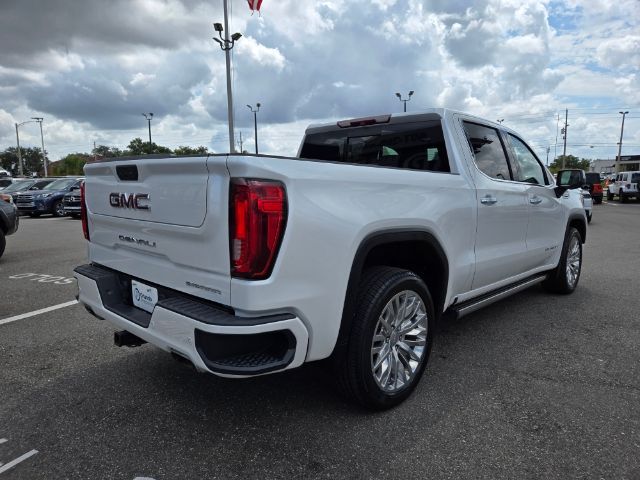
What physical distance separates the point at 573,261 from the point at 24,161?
130739mm

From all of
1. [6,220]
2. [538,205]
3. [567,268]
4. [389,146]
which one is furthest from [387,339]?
[6,220]

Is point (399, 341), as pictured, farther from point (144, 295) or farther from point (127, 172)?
point (127, 172)

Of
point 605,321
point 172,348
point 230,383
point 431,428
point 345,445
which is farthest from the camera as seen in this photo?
point 605,321

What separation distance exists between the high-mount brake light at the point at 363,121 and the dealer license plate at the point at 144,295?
2.16 m

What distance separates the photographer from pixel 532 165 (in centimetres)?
476

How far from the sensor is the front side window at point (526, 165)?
4436 millimetres

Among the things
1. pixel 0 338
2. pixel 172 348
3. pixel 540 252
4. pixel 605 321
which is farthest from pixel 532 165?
pixel 0 338

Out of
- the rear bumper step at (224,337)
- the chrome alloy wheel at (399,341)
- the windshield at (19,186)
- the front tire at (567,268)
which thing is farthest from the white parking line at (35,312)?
the windshield at (19,186)

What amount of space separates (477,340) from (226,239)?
8.90 ft

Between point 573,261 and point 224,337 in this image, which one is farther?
point 573,261

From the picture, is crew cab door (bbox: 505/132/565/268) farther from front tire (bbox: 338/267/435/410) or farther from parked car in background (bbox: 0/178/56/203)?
parked car in background (bbox: 0/178/56/203)

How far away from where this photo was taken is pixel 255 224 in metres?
Result: 2.12

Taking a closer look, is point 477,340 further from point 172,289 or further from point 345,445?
point 172,289

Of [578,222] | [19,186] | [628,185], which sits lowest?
[628,185]
